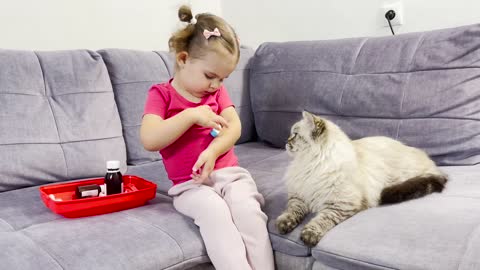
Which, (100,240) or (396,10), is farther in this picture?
(396,10)

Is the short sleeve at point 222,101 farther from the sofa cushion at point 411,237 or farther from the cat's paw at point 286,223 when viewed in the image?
the sofa cushion at point 411,237

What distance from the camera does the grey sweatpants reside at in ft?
4.00

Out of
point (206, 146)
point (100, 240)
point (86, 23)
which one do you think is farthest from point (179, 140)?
point (86, 23)

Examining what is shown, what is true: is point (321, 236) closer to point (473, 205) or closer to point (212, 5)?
point (473, 205)

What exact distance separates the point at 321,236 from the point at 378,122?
79cm

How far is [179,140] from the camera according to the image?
150 centimetres

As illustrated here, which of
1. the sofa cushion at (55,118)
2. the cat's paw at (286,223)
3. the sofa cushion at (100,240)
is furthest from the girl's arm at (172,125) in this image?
the sofa cushion at (55,118)

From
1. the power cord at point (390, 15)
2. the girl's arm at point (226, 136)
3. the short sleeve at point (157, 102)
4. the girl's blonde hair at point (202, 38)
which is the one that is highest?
the girl's blonde hair at point (202, 38)

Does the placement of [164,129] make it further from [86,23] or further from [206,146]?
[86,23]

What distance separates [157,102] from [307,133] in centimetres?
51

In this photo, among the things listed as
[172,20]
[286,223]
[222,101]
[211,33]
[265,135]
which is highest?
[211,33]

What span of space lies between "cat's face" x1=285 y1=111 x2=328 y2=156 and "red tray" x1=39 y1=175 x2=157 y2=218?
0.50 metres

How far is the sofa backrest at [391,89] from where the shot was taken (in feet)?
5.52

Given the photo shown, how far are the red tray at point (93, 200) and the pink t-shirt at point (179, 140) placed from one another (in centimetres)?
11
